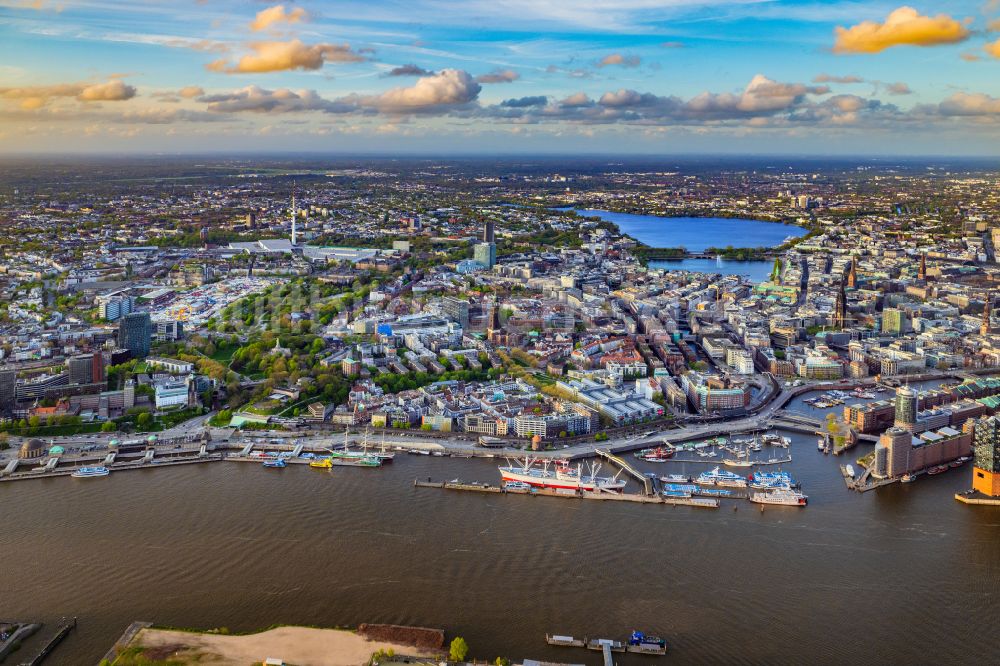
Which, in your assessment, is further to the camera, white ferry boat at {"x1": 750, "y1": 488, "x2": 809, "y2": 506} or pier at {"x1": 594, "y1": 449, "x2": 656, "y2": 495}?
pier at {"x1": 594, "y1": 449, "x2": 656, "y2": 495}

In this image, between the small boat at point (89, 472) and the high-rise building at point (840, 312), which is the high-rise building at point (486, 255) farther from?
the small boat at point (89, 472)

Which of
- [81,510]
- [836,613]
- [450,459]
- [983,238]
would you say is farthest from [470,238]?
[836,613]

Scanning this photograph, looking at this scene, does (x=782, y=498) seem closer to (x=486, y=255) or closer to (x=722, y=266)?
(x=486, y=255)

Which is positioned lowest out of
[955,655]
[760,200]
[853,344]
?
[955,655]

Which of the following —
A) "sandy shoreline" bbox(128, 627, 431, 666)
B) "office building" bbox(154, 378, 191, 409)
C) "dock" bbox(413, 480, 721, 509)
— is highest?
"office building" bbox(154, 378, 191, 409)

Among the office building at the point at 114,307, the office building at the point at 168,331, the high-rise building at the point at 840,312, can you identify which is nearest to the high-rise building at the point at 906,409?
the high-rise building at the point at 840,312

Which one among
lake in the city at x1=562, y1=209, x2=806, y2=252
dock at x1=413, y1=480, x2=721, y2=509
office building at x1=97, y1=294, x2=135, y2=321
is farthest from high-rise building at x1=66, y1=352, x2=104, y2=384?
lake in the city at x1=562, y1=209, x2=806, y2=252

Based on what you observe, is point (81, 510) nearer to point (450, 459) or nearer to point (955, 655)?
point (450, 459)

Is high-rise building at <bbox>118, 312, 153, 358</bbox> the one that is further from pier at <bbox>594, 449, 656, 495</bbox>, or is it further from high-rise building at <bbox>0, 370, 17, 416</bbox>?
pier at <bbox>594, 449, 656, 495</bbox>
